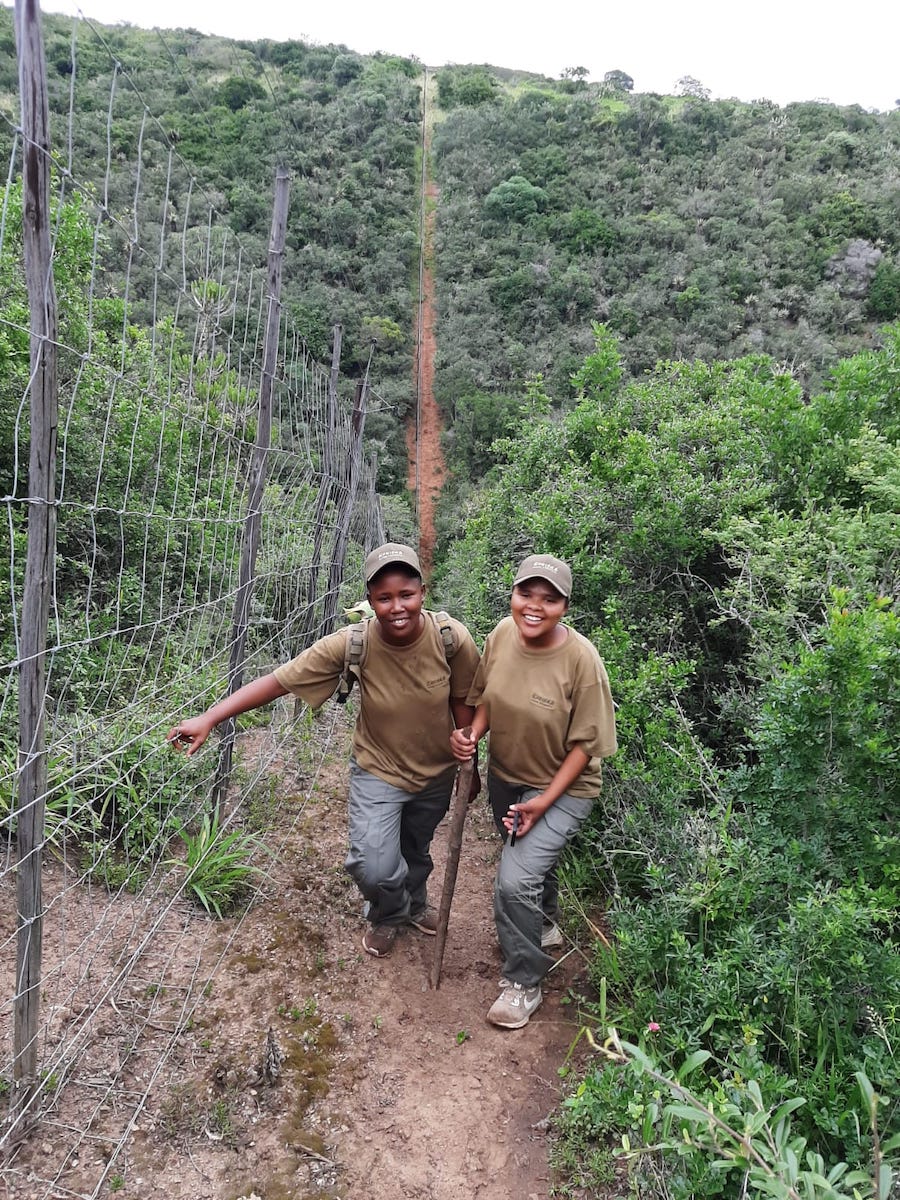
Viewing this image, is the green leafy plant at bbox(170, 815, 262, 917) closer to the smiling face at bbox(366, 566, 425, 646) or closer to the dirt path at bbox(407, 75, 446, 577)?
the smiling face at bbox(366, 566, 425, 646)

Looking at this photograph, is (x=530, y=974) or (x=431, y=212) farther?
(x=431, y=212)

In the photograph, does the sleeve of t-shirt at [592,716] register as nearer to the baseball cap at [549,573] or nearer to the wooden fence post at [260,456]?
the baseball cap at [549,573]

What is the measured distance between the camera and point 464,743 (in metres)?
2.57

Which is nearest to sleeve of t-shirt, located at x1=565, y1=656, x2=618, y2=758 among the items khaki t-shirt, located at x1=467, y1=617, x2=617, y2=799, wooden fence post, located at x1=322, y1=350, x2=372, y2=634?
khaki t-shirt, located at x1=467, y1=617, x2=617, y2=799

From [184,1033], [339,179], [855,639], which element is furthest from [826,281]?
[184,1033]

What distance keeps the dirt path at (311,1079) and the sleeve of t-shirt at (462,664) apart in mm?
1172

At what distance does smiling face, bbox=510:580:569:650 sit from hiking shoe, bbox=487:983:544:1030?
1.30 meters

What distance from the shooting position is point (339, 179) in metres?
28.7

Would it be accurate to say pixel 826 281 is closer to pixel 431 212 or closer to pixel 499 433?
pixel 499 433

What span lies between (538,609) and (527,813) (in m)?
0.72

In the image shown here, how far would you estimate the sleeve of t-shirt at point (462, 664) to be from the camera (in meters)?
2.63

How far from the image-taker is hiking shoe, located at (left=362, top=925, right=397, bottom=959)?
2.93m

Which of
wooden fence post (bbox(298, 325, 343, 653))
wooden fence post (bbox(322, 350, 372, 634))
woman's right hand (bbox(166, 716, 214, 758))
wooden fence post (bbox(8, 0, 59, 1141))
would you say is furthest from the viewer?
wooden fence post (bbox(322, 350, 372, 634))

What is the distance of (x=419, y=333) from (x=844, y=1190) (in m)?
24.9
